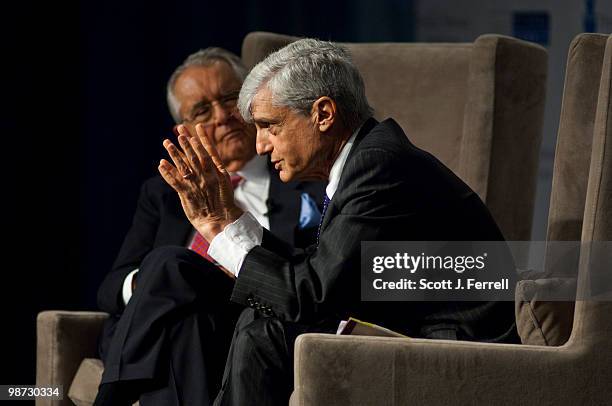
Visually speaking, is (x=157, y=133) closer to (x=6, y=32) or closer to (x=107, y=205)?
(x=107, y=205)

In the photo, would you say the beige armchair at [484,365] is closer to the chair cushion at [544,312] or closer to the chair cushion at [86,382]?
the chair cushion at [544,312]

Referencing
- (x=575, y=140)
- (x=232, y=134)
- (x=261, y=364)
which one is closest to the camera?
(x=261, y=364)

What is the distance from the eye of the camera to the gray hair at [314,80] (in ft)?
6.79

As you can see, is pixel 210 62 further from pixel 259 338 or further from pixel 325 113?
pixel 259 338

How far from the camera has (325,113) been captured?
2072mm

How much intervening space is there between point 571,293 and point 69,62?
2354mm

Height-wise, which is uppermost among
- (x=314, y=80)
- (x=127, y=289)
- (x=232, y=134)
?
(x=314, y=80)

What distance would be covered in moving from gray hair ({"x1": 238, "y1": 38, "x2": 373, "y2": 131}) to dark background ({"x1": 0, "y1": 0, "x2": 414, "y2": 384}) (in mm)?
1708

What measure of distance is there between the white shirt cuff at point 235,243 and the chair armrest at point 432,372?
31 cm

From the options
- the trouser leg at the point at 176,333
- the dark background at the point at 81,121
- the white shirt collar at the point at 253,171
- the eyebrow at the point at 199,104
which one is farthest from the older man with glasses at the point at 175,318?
the dark background at the point at 81,121

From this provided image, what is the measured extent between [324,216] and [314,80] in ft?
0.85

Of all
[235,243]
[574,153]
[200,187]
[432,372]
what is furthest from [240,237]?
[574,153]

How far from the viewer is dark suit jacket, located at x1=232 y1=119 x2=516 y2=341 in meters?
1.91

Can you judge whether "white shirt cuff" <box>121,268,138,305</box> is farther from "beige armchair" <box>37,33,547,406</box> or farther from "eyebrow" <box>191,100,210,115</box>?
"eyebrow" <box>191,100,210,115</box>
